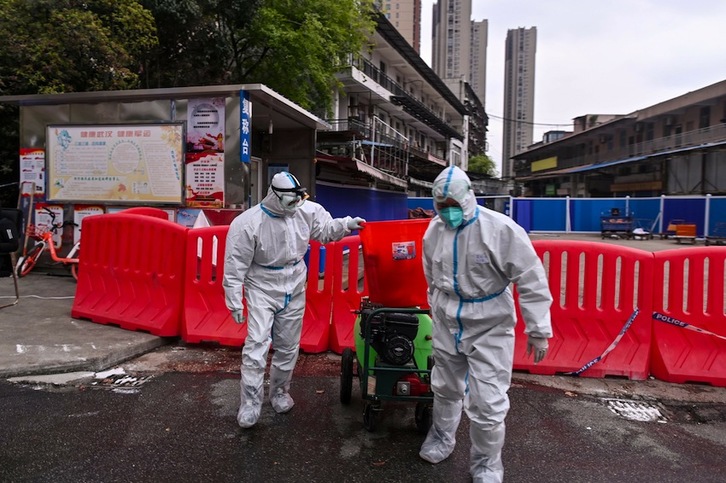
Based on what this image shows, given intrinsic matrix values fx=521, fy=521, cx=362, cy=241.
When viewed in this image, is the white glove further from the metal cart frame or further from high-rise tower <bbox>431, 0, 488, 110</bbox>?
high-rise tower <bbox>431, 0, 488, 110</bbox>

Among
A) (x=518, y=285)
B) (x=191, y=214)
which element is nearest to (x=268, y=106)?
(x=191, y=214)

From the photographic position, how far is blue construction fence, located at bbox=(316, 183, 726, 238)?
1473 centimetres

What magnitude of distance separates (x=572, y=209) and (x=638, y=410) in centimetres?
2391

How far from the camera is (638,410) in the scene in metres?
4.04

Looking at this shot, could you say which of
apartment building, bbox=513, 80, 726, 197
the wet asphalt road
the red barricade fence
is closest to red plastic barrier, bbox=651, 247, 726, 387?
the wet asphalt road

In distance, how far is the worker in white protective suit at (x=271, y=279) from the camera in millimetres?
3541

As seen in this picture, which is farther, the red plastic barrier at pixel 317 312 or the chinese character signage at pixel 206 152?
the chinese character signage at pixel 206 152

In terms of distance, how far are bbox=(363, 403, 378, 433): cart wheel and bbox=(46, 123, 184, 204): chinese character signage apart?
5505 millimetres

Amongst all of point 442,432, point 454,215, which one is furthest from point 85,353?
point 454,215

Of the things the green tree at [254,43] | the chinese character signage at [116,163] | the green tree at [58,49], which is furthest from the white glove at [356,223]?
the green tree at [254,43]

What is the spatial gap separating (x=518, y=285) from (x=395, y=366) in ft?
3.44

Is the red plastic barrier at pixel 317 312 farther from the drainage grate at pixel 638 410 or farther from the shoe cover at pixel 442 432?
the drainage grate at pixel 638 410

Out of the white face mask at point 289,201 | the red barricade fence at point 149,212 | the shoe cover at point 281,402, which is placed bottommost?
the shoe cover at point 281,402

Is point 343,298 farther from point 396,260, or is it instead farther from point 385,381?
point 385,381
